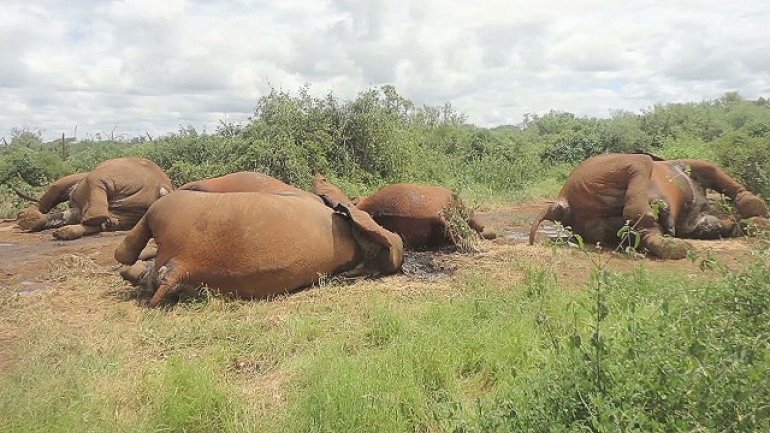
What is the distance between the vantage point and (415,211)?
7.04 m

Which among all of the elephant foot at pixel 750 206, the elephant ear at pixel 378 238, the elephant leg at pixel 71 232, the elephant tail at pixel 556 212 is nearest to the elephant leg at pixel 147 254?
the elephant ear at pixel 378 238

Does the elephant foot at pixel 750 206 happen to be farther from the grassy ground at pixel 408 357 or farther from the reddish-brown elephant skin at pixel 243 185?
the reddish-brown elephant skin at pixel 243 185

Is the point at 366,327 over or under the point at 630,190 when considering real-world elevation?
under

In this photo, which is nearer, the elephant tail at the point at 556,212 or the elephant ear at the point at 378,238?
the elephant ear at the point at 378,238

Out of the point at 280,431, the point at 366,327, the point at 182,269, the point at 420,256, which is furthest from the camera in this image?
the point at 420,256

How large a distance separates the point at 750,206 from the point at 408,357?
607 centimetres

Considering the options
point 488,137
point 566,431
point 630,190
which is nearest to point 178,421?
point 566,431

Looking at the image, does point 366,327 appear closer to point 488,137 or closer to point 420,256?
point 420,256

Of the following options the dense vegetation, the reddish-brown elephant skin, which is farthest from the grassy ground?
the reddish-brown elephant skin

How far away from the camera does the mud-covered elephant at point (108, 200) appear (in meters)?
9.24

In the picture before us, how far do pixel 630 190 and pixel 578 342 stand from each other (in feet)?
17.0

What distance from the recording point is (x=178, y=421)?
10.9 feet

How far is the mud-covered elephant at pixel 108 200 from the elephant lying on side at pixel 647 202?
19.1 ft

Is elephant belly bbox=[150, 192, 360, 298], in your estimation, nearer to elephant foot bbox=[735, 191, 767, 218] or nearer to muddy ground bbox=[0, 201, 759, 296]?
muddy ground bbox=[0, 201, 759, 296]
